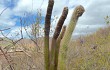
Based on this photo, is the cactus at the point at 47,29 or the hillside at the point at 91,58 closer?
the cactus at the point at 47,29

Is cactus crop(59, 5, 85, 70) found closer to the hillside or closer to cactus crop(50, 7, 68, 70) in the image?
cactus crop(50, 7, 68, 70)

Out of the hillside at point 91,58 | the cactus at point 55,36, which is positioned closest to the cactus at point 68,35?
the cactus at point 55,36

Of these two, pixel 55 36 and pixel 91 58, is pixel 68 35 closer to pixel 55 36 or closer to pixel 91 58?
pixel 55 36

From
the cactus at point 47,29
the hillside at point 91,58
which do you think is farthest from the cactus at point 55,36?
the hillside at point 91,58

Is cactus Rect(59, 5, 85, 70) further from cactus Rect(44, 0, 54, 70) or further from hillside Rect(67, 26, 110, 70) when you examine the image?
hillside Rect(67, 26, 110, 70)

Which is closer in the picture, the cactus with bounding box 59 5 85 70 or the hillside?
the cactus with bounding box 59 5 85 70

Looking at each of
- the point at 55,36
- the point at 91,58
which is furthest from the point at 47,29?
the point at 91,58

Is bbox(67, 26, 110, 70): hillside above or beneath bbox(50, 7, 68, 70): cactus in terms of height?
beneath

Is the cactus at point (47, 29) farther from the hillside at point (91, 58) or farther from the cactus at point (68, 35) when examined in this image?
the hillside at point (91, 58)

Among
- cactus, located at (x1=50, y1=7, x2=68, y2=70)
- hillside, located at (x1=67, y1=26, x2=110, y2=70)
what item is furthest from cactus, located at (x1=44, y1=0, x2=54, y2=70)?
hillside, located at (x1=67, y1=26, x2=110, y2=70)

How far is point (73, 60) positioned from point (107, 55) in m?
1.49

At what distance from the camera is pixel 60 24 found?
0.88 meters

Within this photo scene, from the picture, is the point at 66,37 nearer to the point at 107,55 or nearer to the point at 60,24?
the point at 60,24

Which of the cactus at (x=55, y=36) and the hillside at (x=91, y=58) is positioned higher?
the cactus at (x=55, y=36)
